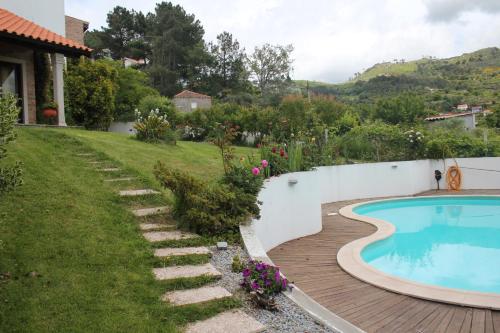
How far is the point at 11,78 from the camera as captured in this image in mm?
12188

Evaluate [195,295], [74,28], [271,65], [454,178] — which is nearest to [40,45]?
[195,295]

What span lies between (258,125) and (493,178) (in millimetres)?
10833

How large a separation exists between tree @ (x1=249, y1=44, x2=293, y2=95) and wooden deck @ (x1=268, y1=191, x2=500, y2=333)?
140 ft

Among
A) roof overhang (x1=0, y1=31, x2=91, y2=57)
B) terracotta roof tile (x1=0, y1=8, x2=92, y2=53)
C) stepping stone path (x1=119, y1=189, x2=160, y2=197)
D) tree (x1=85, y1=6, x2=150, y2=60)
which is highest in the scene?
tree (x1=85, y1=6, x2=150, y2=60)

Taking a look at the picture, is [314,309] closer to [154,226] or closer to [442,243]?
[154,226]

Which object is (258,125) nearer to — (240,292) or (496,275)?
(496,275)

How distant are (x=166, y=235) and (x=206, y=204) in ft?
2.15

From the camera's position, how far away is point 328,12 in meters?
17.3

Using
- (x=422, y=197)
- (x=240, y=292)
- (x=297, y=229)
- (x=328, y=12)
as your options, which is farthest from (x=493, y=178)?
(x=240, y=292)

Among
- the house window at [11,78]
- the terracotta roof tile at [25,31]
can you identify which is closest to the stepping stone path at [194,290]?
the terracotta roof tile at [25,31]

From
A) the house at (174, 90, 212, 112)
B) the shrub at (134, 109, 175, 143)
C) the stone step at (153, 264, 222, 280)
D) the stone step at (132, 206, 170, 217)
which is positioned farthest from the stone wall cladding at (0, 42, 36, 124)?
the house at (174, 90, 212, 112)

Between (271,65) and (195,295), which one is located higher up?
(271,65)

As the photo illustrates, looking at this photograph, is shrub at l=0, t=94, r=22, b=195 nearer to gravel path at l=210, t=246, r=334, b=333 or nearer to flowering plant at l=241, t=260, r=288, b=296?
gravel path at l=210, t=246, r=334, b=333

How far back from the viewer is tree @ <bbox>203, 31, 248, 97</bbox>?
4519 cm
